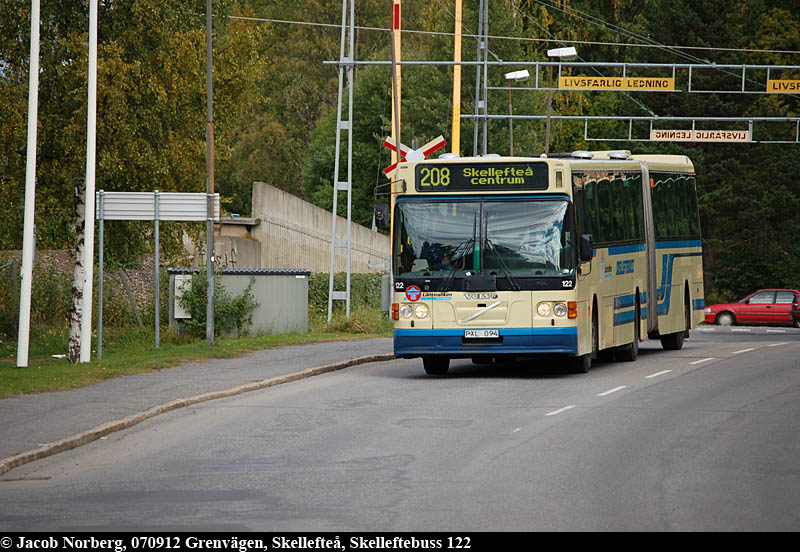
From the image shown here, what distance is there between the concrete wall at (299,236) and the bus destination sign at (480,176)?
81.1 feet

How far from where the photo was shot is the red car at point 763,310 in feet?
165

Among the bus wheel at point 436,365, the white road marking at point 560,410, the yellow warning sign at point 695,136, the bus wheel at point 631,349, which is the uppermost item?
the yellow warning sign at point 695,136

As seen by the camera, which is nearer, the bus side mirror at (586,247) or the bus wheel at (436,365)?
the bus side mirror at (586,247)

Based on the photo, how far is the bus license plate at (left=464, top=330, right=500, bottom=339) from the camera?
67.3 feet

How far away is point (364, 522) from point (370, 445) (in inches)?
168

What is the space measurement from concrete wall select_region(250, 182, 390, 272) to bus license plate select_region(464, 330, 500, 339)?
2524cm

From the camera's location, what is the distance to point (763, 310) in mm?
50812

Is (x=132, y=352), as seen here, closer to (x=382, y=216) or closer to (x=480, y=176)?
(x=382, y=216)

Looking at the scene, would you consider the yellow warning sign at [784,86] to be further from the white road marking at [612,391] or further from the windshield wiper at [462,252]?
the white road marking at [612,391]

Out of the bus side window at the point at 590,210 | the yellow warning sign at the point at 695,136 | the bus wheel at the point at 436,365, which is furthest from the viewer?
the yellow warning sign at the point at 695,136

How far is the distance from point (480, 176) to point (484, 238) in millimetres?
997

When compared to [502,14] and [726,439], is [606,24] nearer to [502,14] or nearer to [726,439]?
[502,14]

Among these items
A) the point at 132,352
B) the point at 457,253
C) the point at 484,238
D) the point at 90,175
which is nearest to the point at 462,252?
the point at 457,253

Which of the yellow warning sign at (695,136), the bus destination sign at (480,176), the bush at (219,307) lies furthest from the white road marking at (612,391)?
the yellow warning sign at (695,136)
